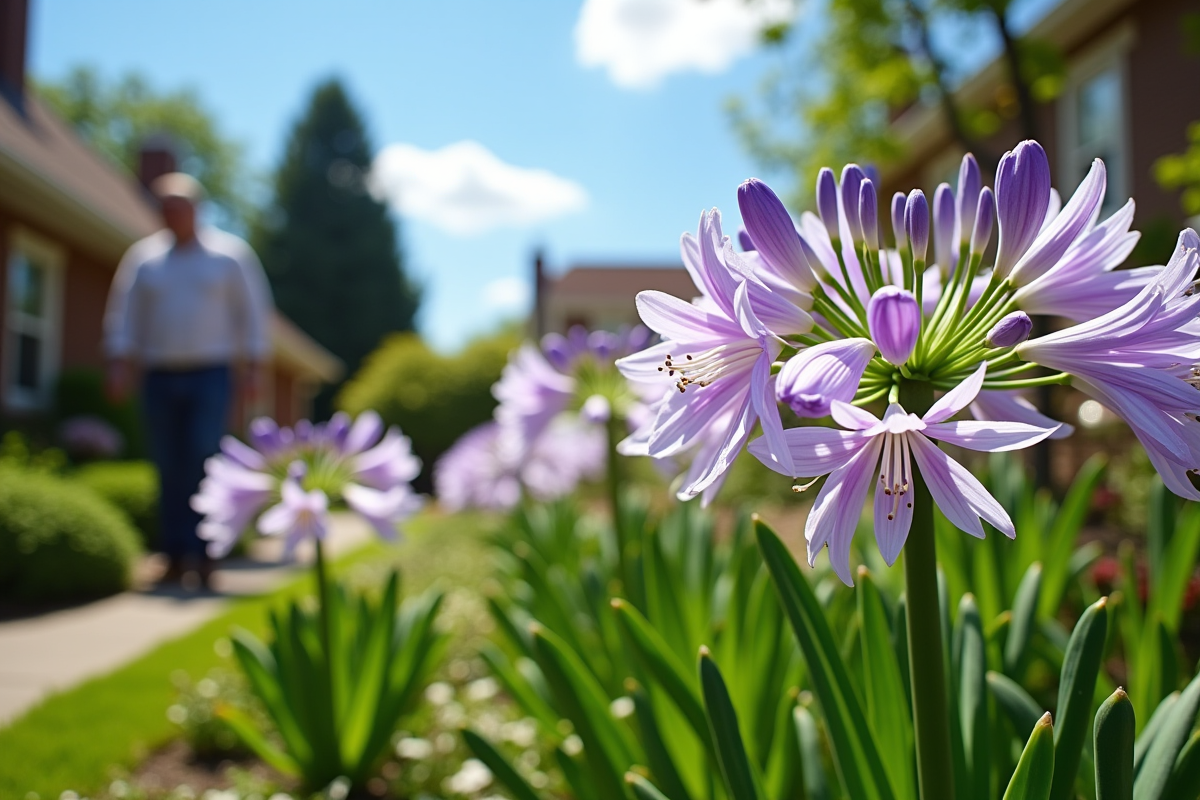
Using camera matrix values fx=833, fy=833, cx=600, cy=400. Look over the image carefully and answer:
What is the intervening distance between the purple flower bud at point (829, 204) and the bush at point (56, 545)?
6.29 meters

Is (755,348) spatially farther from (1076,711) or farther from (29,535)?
(29,535)

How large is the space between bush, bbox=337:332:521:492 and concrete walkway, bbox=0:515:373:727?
15624mm

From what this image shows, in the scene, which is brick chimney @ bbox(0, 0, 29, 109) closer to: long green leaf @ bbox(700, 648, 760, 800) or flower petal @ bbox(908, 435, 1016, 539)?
long green leaf @ bbox(700, 648, 760, 800)

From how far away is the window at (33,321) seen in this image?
34.8 ft

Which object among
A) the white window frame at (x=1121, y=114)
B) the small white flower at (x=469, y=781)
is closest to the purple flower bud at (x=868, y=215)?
the small white flower at (x=469, y=781)

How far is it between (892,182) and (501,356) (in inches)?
452

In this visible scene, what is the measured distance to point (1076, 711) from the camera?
108cm

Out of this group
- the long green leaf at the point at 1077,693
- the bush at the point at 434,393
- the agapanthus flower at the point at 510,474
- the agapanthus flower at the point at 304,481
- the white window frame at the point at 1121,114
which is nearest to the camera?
the long green leaf at the point at 1077,693

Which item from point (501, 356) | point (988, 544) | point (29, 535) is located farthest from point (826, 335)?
point (501, 356)

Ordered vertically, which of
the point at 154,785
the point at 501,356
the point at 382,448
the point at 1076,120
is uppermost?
the point at 1076,120

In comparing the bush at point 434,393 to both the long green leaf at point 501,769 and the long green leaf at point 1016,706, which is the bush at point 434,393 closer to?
the long green leaf at point 501,769

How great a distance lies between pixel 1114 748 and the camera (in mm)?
919

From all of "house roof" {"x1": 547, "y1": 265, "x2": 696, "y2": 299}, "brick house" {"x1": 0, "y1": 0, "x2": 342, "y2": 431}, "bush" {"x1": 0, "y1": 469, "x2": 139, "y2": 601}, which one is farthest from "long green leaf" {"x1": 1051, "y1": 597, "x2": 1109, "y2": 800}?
"house roof" {"x1": 547, "y1": 265, "x2": 696, "y2": 299}

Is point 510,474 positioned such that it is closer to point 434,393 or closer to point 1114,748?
point 1114,748
